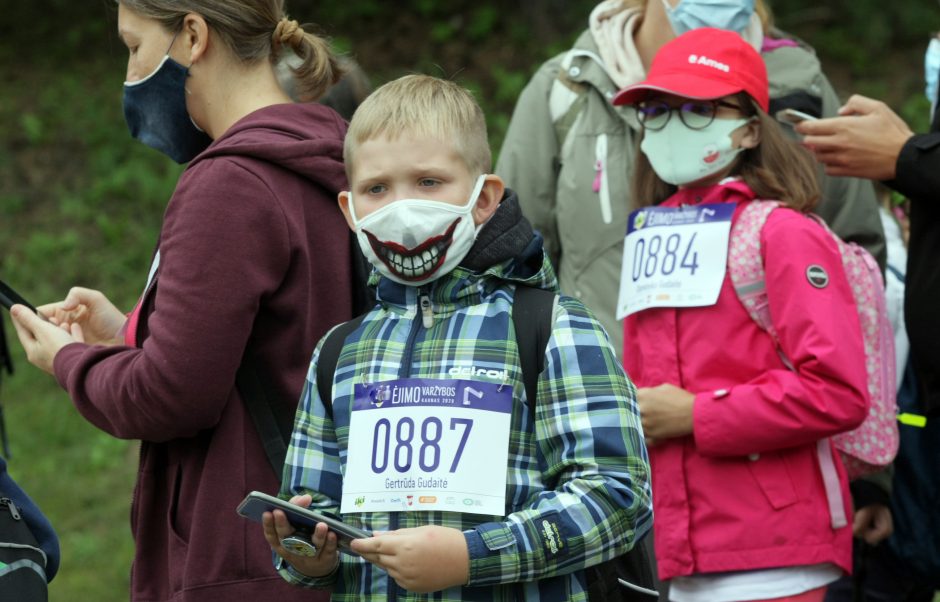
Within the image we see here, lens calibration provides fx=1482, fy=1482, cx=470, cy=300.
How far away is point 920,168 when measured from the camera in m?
4.03

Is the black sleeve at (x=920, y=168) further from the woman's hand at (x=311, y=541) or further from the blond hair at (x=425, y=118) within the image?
the woman's hand at (x=311, y=541)

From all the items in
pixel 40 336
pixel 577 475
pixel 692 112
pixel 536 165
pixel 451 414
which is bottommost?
pixel 577 475

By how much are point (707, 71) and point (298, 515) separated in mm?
1958

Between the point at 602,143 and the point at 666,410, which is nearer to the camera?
the point at 666,410

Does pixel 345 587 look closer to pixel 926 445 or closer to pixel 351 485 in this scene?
pixel 351 485

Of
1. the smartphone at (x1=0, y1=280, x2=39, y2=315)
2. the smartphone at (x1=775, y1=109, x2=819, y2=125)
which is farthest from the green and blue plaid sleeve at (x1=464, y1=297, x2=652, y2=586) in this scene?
the smartphone at (x1=775, y1=109, x2=819, y2=125)

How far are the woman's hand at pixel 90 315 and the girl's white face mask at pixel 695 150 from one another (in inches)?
59.6

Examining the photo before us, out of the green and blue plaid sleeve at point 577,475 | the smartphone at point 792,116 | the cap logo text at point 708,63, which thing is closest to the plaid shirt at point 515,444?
the green and blue plaid sleeve at point 577,475

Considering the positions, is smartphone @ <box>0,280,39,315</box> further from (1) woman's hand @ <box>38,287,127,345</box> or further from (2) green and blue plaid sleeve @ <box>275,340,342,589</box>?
(2) green and blue plaid sleeve @ <box>275,340,342,589</box>

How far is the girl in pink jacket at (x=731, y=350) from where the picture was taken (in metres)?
3.79

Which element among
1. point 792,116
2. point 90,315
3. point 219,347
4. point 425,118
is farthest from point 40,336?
point 792,116

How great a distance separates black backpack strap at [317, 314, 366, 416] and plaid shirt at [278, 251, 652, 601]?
0.06 feet

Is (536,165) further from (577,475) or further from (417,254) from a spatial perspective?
(577,475)

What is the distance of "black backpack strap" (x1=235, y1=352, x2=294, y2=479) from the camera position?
3.24 m
